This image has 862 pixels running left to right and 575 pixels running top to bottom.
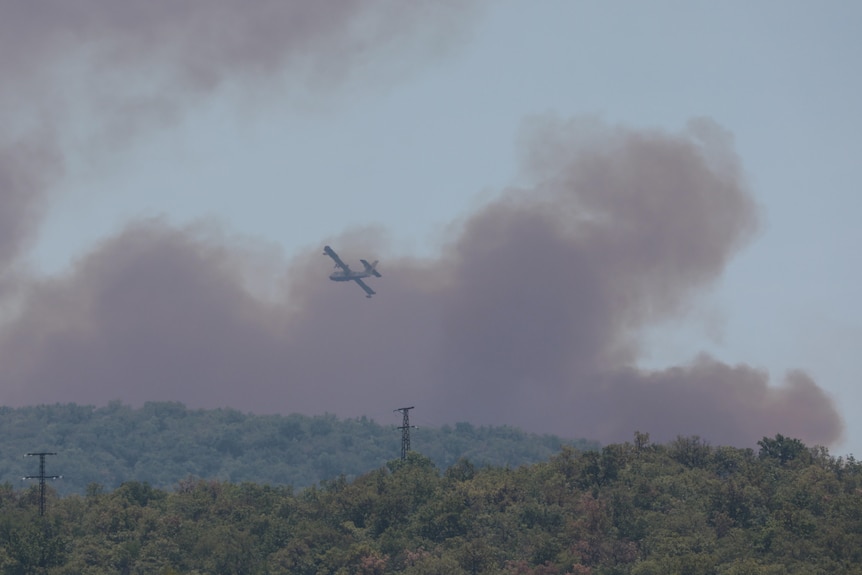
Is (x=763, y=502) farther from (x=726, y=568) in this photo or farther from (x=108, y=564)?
(x=108, y=564)

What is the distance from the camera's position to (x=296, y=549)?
655 feet

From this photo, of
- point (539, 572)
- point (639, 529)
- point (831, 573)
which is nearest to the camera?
point (831, 573)

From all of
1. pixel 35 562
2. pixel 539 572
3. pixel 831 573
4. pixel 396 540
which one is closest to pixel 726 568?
pixel 831 573

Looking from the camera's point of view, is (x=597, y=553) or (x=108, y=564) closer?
(x=597, y=553)

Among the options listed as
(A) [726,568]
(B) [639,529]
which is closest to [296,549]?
(B) [639,529]

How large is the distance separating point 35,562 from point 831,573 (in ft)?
302

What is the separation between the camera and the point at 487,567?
18462 cm

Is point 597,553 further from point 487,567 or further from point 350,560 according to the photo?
point 350,560

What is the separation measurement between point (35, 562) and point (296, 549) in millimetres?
31044

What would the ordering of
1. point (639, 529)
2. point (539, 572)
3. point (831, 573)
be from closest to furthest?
point (831, 573)
point (539, 572)
point (639, 529)

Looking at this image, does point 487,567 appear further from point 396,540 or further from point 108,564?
point 108,564

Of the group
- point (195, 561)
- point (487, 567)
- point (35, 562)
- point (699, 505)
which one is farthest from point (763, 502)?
point (35, 562)

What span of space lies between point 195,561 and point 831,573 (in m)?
76.7

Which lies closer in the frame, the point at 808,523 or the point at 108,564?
the point at 808,523
